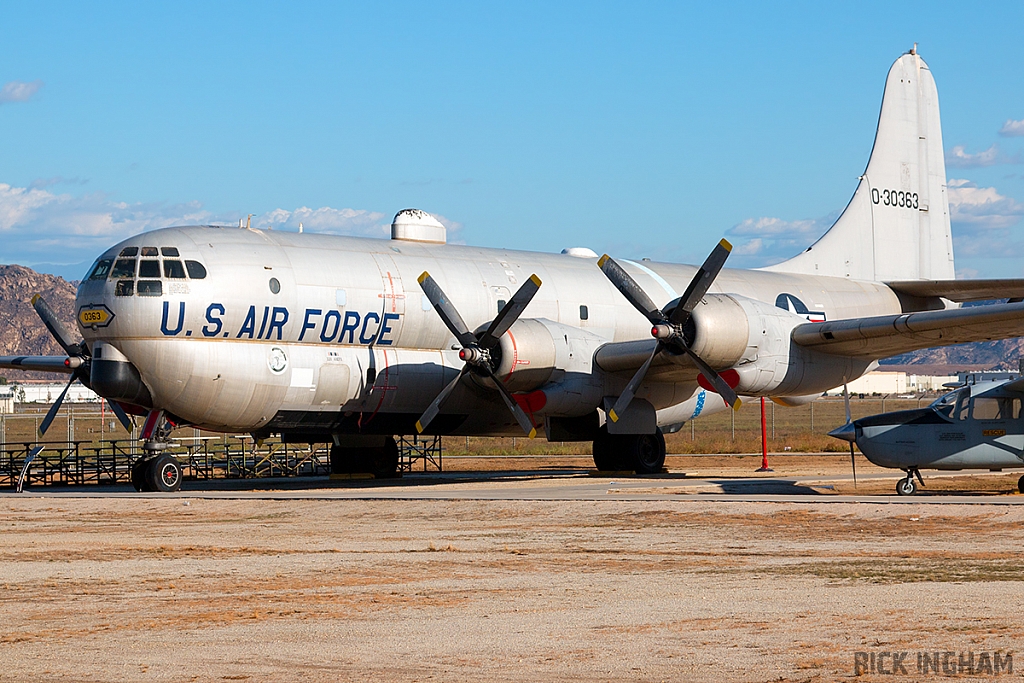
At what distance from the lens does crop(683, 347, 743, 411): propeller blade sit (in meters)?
23.4

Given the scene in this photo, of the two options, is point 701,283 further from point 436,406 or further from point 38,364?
point 38,364

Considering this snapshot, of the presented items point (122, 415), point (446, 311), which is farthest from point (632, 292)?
point (122, 415)

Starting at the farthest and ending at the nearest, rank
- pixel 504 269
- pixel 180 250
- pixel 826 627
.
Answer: pixel 504 269
pixel 180 250
pixel 826 627

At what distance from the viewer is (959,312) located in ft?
77.6

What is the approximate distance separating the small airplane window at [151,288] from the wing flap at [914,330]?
11823 millimetres

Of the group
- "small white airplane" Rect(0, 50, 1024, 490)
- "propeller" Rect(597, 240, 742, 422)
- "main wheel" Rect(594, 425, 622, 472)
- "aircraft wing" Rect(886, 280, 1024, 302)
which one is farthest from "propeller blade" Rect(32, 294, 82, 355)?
"aircraft wing" Rect(886, 280, 1024, 302)

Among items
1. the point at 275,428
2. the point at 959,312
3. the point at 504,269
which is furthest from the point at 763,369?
the point at 275,428

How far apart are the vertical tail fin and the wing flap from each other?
7.58 m

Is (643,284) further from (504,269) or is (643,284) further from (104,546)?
(104,546)

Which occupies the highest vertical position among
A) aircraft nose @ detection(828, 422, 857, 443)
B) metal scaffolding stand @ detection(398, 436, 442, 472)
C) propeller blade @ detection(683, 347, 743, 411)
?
propeller blade @ detection(683, 347, 743, 411)

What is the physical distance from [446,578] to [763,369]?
14.0m

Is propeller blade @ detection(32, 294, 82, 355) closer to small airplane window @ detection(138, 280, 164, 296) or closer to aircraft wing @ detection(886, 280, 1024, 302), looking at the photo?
small airplane window @ detection(138, 280, 164, 296)

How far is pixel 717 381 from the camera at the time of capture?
23.6m

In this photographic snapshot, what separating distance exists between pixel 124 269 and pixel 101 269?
0.61 meters
